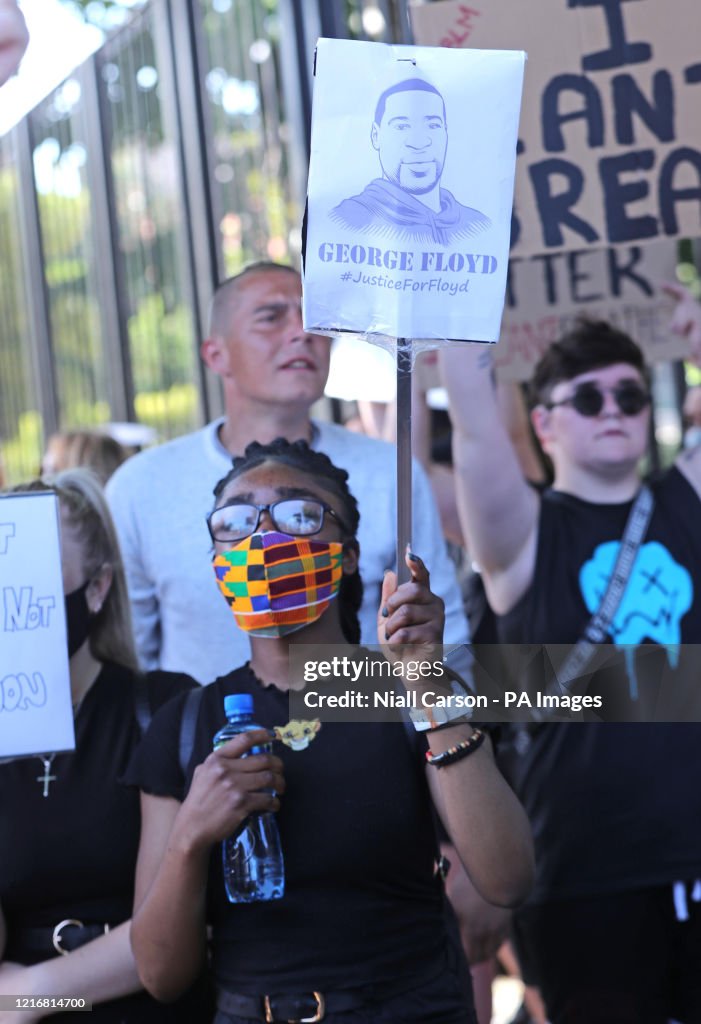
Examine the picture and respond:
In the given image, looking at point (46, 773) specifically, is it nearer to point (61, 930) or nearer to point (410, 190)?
point (61, 930)

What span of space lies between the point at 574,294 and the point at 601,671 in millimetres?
1499

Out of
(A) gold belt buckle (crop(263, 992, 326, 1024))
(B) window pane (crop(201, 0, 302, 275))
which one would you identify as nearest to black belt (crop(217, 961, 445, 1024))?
(A) gold belt buckle (crop(263, 992, 326, 1024))

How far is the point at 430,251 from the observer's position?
2568mm

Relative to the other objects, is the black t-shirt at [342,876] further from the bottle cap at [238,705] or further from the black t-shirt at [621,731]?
the black t-shirt at [621,731]

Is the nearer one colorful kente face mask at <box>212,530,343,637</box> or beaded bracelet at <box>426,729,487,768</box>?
beaded bracelet at <box>426,729,487,768</box>

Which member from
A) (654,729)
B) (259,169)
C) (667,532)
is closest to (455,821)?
(654,729)

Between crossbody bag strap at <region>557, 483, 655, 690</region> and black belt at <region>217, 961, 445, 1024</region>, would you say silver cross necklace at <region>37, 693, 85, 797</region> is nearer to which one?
black belt at <region>217, 961, 445, 1024</region>

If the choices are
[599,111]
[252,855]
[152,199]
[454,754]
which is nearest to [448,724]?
[454,754]

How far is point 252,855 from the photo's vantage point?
2.61 metres

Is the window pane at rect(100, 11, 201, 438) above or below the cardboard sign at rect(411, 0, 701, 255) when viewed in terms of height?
above

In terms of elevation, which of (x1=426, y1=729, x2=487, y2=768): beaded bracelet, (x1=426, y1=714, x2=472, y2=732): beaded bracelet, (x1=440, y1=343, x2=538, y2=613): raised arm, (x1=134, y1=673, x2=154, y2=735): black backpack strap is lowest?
(x1=426, y1=729, x2=487, y2=768): beaded bracelet

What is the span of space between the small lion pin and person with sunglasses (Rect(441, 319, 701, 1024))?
114 cm

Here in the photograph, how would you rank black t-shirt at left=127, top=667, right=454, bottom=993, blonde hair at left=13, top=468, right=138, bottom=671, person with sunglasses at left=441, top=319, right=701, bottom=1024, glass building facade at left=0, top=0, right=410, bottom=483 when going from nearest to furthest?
black t-shirt at left=127, top=667, right=454, bottom=993
blonde hair at left=13, top=468, right=138, bottom=671
person with sunglasses at left=441, top=319, right=701, bottom=1024
glass building facade at left=0, top=0, right=410, bottom=483

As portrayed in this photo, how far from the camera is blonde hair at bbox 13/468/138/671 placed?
3.21 meters
